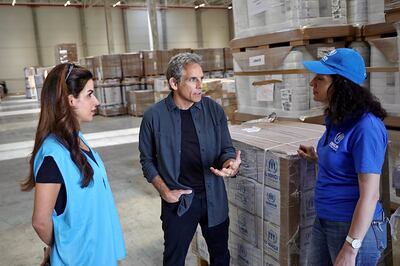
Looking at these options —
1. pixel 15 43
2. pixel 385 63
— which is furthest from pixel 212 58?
pixel 15 43

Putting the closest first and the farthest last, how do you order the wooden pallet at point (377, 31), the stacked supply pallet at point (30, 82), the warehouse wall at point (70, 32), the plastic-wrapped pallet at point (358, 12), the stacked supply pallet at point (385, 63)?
1. the stacked supply pallet at point (385, 63)
2. the wooden pallet at point (377, 31)
3. the plastic-wrapped pallet at point (358, 12)
4. the stacked supply pallet at point (30, 82)
5. the warehouse wall at point (70, 32)

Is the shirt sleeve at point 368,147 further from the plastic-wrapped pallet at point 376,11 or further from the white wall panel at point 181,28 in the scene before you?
the white wall panel at point 181,28

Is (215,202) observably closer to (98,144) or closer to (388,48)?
(388,48)

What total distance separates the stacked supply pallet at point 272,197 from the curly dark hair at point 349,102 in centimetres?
51

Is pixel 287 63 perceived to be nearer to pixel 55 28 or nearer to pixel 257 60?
pixel 257 60

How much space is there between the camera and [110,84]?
13.9m

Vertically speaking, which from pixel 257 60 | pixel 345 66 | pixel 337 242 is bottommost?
pixel 337 242

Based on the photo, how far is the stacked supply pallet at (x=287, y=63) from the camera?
320 centimetres

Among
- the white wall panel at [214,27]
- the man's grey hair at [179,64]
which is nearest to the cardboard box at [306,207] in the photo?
the man's grey hair at [179,64]

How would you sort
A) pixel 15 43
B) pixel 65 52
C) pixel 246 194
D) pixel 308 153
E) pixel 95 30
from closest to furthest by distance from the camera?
pixel 308 153, pixel 246 194, pixel 65 52, pixel 15 43, pixel 95 30

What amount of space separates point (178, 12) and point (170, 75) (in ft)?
88.3

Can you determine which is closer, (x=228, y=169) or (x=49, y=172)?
(x=49, y=172)

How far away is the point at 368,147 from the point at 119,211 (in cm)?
393

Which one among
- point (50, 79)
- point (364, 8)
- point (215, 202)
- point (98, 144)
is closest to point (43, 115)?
point (50, 79)
